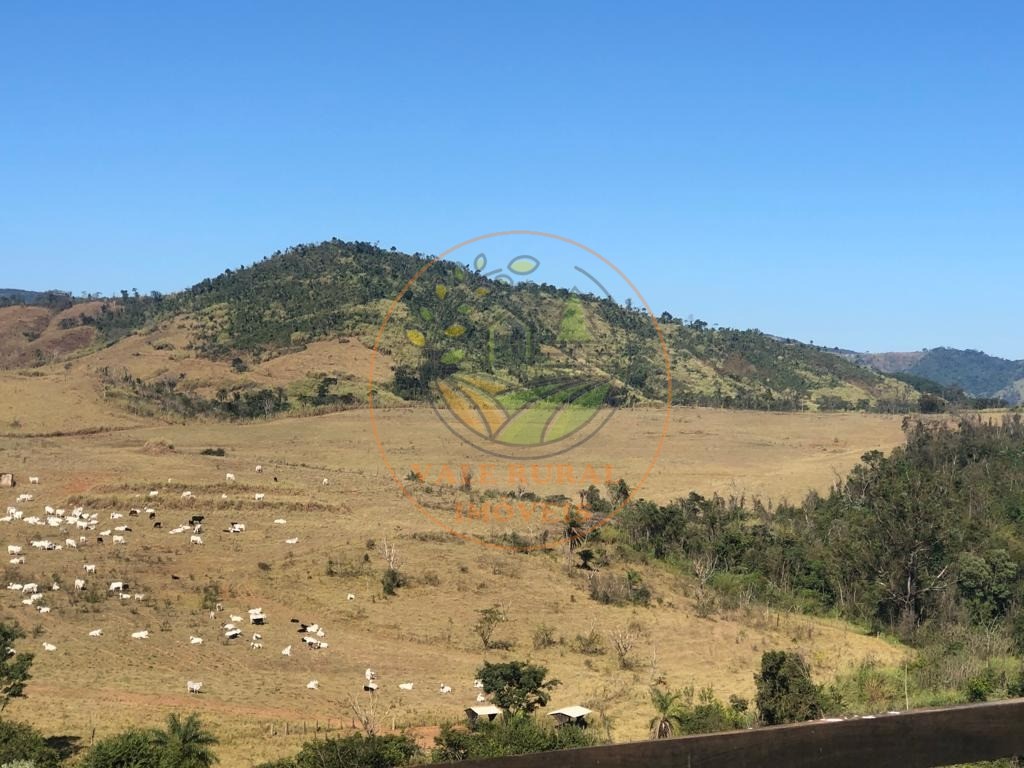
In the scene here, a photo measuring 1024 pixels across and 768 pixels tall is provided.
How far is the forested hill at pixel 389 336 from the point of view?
A: 89.4 meters

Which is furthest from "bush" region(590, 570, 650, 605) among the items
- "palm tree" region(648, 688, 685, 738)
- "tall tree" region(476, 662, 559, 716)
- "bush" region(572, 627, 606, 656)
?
"tall tree" region(476, 662, 559, 716)

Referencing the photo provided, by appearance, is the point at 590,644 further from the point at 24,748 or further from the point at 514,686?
the point at 24,748

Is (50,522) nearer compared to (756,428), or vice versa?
(50,522)

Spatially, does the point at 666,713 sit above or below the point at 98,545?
below

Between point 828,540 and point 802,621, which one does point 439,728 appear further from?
point 828,540

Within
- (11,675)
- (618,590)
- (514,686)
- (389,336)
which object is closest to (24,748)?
(11,675)

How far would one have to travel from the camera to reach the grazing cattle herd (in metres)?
24.2

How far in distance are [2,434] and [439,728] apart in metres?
50.3

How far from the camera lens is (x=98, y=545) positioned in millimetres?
31344

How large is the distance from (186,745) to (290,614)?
1284 cm

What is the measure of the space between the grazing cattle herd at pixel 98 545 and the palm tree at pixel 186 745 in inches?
176

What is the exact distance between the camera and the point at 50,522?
3291 centimetres

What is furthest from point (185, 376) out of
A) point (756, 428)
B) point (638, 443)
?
point (756, 428)

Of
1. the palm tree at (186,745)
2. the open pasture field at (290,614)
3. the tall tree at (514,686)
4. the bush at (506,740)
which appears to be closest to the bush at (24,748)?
the palm tree at (186,745)
